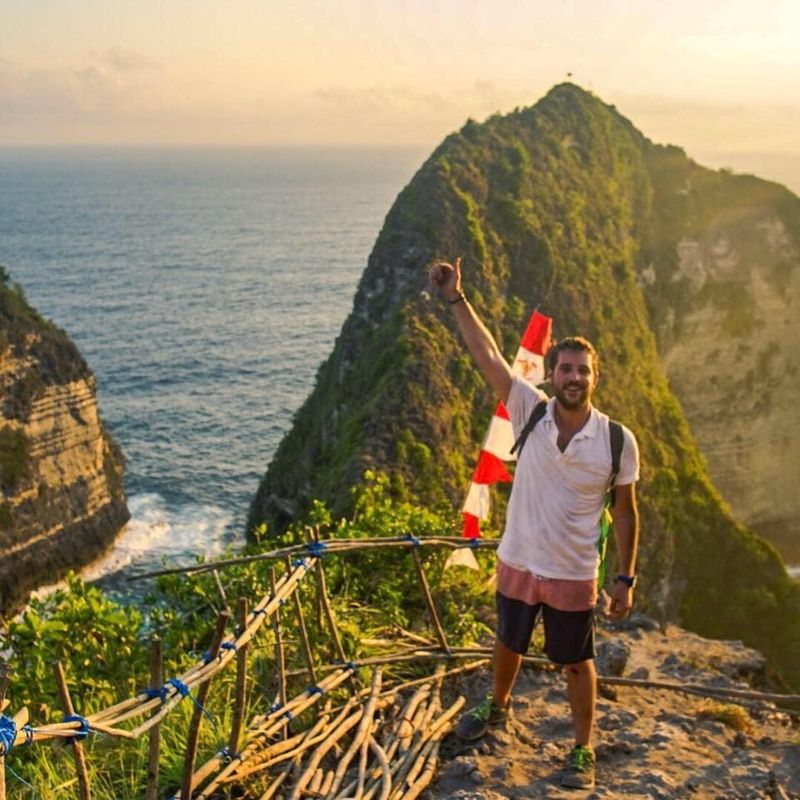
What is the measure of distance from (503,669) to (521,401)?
1.94 metres

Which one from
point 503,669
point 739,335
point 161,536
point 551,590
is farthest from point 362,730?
point 739,335

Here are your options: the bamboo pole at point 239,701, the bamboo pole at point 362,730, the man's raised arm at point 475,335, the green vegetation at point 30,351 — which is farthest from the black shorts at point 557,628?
the green vegetation at point 30,351

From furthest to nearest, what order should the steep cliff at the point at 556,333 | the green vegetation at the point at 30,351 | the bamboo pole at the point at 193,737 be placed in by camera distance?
the green vegetation at the point at 30,351
the steep cliff at the point at 556,333
the bamboo pole at the point at 193,737

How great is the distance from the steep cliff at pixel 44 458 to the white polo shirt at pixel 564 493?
30999mm

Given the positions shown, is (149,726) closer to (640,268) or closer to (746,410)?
(640,268)

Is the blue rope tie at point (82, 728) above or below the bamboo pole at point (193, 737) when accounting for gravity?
above

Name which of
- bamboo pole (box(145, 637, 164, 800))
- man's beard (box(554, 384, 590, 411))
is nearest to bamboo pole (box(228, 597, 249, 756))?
bamboo pole (box(145, 637, 164, 800))

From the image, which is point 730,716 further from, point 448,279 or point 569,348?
point 448,279

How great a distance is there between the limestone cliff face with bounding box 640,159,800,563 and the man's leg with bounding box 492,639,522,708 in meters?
40.5

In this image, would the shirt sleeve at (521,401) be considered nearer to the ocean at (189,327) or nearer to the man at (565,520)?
the man at (565,520)

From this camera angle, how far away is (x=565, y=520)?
5906 mm

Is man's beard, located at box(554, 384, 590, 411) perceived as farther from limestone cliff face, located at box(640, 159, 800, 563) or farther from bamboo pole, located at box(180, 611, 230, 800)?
limestone cliff face, located at box(640, 159, 800, 563)

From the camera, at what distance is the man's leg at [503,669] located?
650cm

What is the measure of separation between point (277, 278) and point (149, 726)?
97.3 metres
